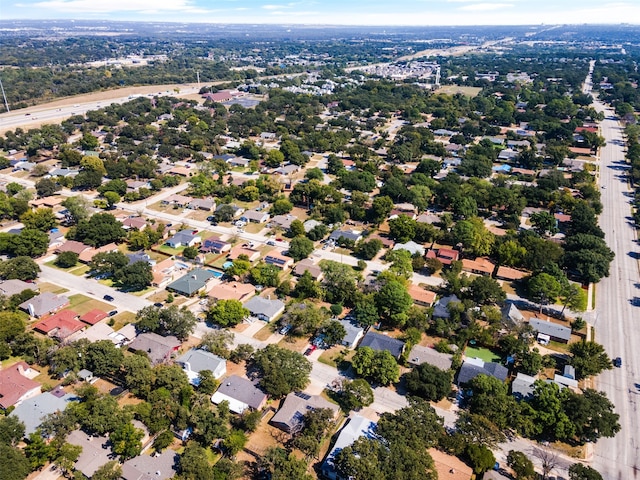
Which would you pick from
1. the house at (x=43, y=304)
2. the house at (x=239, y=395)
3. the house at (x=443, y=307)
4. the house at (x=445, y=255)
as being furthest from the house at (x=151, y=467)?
the house at (x=445, y=255)

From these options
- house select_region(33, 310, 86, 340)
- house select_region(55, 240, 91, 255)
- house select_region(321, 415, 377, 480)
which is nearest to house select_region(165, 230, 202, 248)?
house select_region(55, 240, 91, 255)

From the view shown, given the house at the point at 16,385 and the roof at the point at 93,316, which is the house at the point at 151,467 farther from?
the roof at the point at 93,316

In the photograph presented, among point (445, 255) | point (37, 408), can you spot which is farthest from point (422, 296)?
point (37, 408)

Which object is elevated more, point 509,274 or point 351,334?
point 509,274

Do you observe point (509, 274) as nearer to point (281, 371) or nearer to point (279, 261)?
point (279, 261)

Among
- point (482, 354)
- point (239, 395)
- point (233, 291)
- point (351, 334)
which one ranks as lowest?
point (482, 354)

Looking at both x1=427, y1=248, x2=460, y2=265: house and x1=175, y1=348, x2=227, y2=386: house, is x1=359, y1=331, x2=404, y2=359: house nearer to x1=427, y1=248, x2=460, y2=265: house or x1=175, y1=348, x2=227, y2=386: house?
x1=175, y1=348, x2=227, y2=386: house

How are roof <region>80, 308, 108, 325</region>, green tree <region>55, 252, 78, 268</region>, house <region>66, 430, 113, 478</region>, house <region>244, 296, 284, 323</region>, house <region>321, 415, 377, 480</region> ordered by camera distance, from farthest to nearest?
green tree <region>55, 252, 78, 268</region> < house <region>244, 296, 284, 323</region> < roof <region>80, 308, 108, 325</region> < house <region>321, 415, 377, 480</region> < house <region>66, 430, 113, 478</region>
